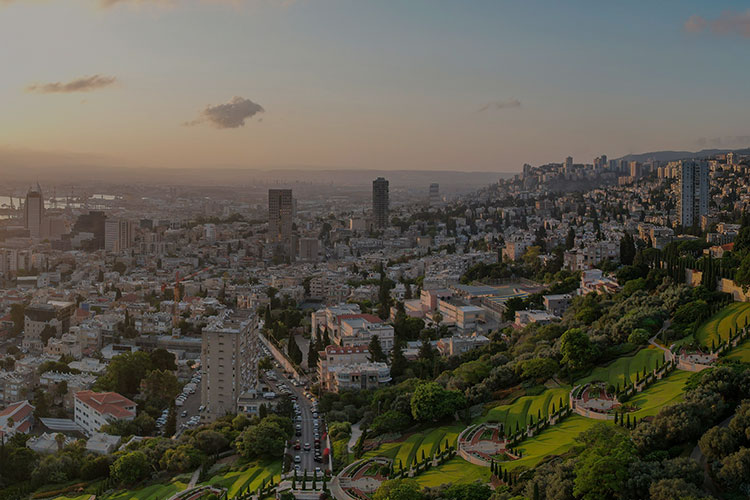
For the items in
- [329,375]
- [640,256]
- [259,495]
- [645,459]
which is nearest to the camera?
[645,459]

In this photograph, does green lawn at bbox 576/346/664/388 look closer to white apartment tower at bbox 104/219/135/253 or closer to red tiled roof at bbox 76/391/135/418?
red tiled roof at bbox 76/391/135/418

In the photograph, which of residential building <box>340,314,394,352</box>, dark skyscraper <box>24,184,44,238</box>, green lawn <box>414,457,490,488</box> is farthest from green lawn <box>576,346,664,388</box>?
A: dark skyscraper <box>24,184,44,238</box>

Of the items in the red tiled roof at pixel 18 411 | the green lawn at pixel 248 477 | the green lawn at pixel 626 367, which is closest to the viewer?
the green lawn at pixel 248 477

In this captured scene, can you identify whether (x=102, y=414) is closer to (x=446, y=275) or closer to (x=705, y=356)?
(x=705, y=356)

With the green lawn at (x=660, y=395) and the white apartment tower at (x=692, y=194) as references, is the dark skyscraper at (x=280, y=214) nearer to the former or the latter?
the white apartment tower at (x=692, y=194)

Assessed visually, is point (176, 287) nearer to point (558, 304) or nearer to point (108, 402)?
point (108, 402)

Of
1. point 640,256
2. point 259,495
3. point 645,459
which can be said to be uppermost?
point 640,256

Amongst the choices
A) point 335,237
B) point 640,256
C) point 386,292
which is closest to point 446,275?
point 386,292

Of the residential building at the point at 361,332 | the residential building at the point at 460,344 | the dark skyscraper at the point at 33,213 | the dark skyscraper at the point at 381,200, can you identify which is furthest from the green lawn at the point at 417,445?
the dark skyscraper at the point at 381,200

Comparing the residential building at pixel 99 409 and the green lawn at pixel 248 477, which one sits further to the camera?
the residential building at pixel 99 409
